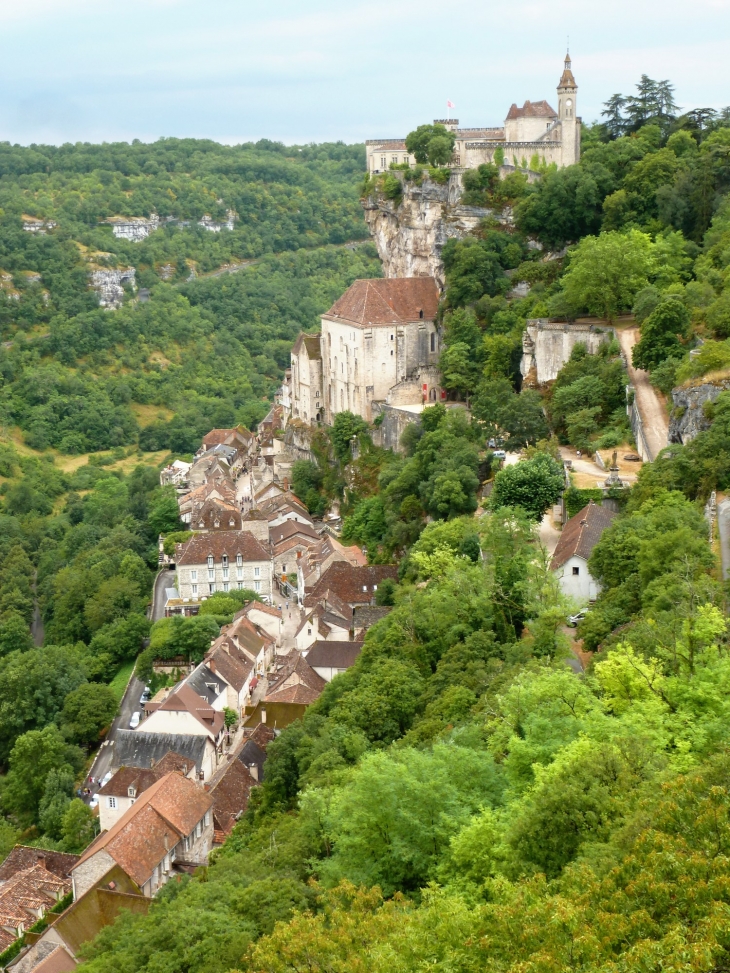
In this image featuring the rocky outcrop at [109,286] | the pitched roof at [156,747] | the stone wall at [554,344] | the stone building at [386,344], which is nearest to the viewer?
the pitched roof at [156,747]

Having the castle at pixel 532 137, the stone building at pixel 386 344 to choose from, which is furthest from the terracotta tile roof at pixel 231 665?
the castle at pixel 532 137

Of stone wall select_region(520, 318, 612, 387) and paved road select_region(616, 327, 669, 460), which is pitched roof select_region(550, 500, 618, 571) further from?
stone wall select_region(520, 318, 612, 387)

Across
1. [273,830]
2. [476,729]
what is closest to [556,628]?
[476,729]

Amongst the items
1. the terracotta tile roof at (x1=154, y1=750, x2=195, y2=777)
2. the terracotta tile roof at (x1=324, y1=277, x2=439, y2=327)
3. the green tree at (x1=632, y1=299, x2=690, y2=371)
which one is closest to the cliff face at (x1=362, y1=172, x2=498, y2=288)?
the terracotta tile roof at (x1=324, y1=277, x2=439, y2=327)

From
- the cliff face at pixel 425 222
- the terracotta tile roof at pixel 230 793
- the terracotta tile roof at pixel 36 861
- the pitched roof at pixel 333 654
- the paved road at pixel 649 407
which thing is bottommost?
the terracotta tile roof at pixel 36 861

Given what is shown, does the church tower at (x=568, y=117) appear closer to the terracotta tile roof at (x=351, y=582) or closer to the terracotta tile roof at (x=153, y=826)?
the terracotta tile roof at (x=351, y=582)

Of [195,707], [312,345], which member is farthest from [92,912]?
[312,345]
